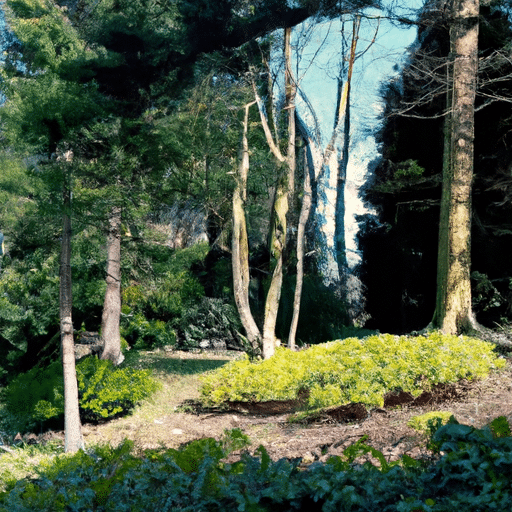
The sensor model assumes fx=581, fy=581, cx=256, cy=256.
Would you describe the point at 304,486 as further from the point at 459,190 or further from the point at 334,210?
the point at 334,210

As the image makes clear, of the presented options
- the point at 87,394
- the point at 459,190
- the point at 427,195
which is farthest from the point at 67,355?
the point at 427,195

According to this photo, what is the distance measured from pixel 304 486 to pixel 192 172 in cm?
977

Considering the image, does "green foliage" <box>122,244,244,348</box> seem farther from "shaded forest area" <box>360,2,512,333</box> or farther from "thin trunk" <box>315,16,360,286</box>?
"shaded forest area" <box>360,2,512,333</box>

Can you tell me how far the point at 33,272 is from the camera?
1377cm

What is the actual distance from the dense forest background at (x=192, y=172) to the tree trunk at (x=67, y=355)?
209 millimetres

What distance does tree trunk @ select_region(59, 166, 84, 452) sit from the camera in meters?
7.33

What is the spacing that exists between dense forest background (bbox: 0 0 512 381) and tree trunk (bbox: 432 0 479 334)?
63 centimetres

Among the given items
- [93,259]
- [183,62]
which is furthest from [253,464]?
[93,259]

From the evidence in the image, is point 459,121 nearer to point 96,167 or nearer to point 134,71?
point 134,71

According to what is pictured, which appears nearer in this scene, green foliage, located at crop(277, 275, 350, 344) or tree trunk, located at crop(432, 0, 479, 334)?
tree trunk, located at crop(432, 0, 479, 334)

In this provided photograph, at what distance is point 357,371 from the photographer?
6.88m

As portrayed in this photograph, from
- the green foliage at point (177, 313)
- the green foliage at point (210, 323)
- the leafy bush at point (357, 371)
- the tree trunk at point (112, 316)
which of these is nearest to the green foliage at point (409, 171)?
the green foliage at point (177, 313)

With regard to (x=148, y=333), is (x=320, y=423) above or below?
below

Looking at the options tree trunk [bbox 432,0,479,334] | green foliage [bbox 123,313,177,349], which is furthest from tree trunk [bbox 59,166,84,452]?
green foliage [bbox 123,313,177,349]
